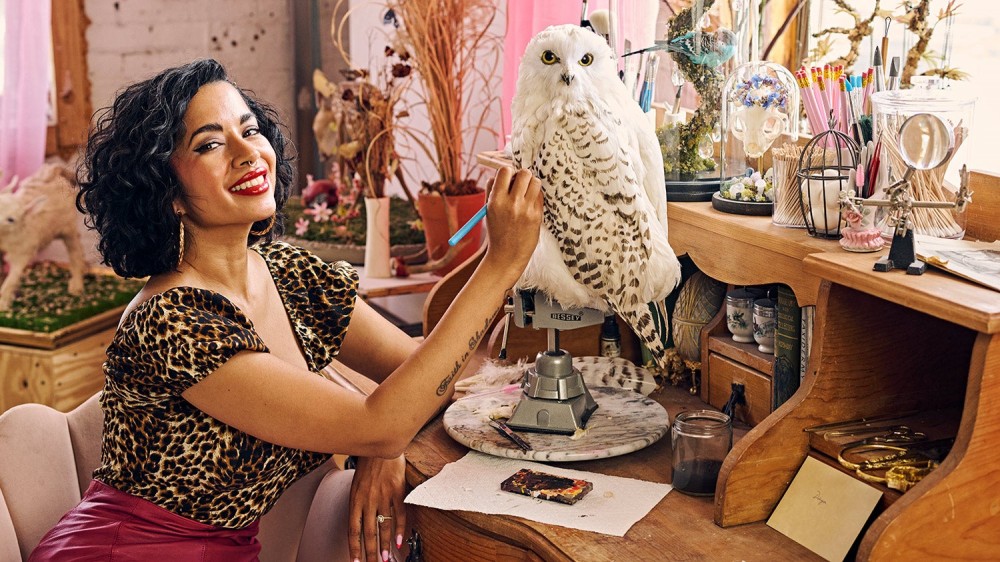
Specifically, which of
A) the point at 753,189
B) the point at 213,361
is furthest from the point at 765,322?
the point at 213,361

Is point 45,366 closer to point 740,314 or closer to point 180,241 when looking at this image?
point 180,241

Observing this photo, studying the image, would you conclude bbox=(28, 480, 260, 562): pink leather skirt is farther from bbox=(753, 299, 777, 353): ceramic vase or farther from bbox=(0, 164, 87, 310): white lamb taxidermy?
bbox=(0, 164, 87, 310): white lamb taxidermy

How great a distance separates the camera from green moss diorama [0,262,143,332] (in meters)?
3.19

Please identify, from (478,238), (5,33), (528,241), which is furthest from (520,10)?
(5,33)

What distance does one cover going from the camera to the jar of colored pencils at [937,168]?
1.23 meters

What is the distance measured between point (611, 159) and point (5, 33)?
2.78 m

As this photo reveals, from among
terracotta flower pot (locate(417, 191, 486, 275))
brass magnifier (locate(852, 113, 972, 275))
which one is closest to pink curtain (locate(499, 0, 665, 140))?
terracotta flower pot (locate(417, 191, 486, 275))

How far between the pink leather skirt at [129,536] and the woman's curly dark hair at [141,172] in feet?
1.10

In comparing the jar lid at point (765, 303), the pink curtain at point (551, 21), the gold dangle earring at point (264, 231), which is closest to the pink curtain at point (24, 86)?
the pink curtain at point (551, 21)

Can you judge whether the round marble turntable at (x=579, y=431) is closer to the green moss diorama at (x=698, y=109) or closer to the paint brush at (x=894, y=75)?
the green moss diorama at (x=698, y=109)

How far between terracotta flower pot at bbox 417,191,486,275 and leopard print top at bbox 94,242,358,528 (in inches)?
44.1

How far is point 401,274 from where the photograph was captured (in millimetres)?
2670

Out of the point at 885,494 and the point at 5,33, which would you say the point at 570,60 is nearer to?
the point at 885,494

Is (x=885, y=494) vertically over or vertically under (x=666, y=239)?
under
